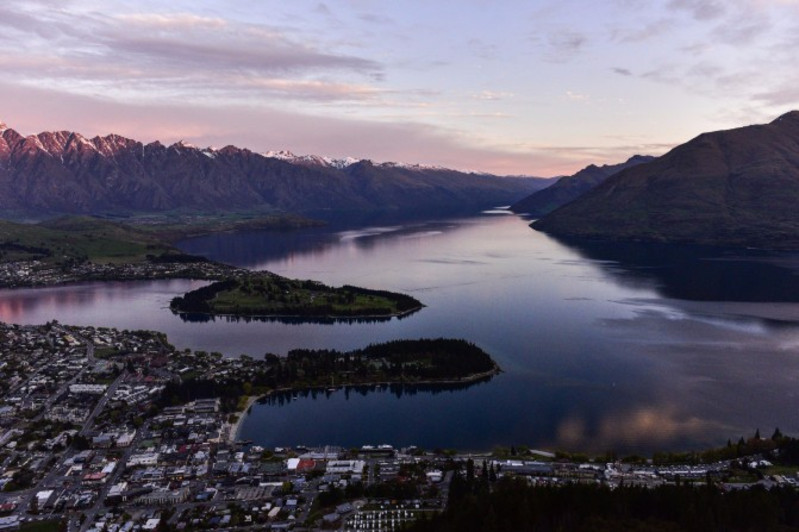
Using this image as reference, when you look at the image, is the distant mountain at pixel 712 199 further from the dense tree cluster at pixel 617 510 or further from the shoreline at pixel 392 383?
the dense tree cluster at pixel 617 510

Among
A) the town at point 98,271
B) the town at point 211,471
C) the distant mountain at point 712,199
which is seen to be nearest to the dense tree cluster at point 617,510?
the town at point 211,471

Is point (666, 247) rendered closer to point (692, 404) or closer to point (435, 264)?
point (435, 264)

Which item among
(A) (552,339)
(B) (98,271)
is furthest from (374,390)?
(B) (98,271)

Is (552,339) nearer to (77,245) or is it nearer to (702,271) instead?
(702,271)

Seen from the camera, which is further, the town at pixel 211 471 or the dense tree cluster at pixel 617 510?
the town at pixel 211 471

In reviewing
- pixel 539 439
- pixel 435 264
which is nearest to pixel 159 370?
pixel 539 439

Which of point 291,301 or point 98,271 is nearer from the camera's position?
point 291,301

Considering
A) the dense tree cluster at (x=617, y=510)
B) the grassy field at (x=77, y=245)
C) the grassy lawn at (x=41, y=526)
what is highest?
the grassy field at (x=77, y=245)
